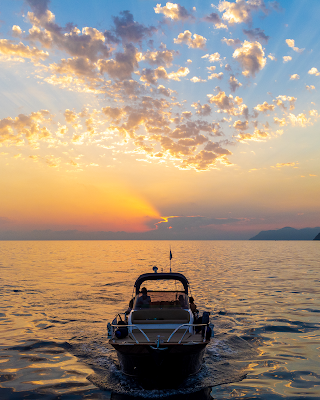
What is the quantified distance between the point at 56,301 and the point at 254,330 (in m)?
12.1

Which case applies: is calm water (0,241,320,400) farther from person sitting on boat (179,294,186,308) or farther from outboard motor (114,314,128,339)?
person sitting on boat (179,294,186,308)

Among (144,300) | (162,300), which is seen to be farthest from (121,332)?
(162,300)

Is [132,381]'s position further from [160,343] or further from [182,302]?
→ [182,302]

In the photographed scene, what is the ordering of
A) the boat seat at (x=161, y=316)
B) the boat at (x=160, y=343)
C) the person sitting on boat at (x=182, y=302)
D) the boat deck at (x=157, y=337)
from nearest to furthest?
1. the boat at (x=160, y=343)
2. the boat deck at (x=157, y=337)
3. the boat seat at (x=161, y=316)
4. the person sitting on boat at (x=182, y=302)

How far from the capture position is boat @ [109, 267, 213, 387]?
7.69 m

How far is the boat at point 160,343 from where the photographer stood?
7688 millimetres

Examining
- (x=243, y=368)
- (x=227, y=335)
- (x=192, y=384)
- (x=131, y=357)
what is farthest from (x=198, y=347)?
(x=227, y=335)

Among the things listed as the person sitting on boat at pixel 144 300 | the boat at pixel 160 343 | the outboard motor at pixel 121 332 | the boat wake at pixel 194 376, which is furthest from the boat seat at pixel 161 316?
the boat wake at pixel 194 376

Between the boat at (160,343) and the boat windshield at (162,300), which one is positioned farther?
the boat windshield at (162,300)

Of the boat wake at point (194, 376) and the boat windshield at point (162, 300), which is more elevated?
the boat windshield at point (162, 300)

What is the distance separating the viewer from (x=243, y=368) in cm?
936

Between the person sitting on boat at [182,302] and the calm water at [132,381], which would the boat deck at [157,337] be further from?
the person sitting on boat at [182,302]

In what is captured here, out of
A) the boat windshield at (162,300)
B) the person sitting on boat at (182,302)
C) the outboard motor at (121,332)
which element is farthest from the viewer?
the person sitting on boat at (182,302)

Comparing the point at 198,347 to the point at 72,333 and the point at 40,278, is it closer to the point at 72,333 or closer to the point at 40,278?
the point at 72,333
